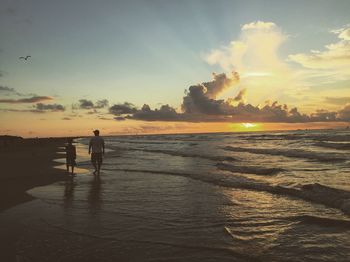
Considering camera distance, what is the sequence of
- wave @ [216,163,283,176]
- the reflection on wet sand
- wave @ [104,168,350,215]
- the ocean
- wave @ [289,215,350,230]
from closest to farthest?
the ocean → wave @ [289,215,350,230] → the reflection on wet sand → wave @ [104,168,350,215] → wave @ [216,163,283,176]

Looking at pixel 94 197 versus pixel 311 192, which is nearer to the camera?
pixel 94 197

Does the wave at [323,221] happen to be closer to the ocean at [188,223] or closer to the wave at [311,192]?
the ocean at [188,223]

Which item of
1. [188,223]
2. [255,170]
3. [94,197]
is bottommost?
[255,170]

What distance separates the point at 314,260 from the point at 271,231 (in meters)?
1.75

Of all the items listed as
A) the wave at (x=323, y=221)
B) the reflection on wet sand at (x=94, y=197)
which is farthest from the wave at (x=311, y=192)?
the reflection on wet sand at (x=94, y=197)

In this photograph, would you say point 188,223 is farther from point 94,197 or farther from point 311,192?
point 311,192

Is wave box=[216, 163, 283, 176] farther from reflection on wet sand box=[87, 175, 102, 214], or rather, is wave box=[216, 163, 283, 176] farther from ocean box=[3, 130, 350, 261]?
reflection on wet sand box=[87, 175, 102, 214]

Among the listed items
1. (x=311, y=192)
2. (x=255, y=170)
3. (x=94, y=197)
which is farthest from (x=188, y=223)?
(x=255, y=170)

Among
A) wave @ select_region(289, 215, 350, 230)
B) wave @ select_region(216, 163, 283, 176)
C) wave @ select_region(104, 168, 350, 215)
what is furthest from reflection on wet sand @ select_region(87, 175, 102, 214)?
wave @ select_region(216, 163, 283, 176)

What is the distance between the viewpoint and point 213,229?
25.3ft

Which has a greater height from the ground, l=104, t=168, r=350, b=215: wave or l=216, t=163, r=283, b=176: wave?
l=104, t=168, r=350, b=215: wave

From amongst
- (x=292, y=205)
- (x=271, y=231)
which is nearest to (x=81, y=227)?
(x=271, y=231)

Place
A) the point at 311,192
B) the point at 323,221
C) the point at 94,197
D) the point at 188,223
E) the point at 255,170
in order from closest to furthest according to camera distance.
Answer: the point at 188,223 < the point at 323,221 < the point at 94,197 < the point at 311,192 < the point at 255,170

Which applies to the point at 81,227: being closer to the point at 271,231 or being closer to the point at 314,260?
the point at 271,231
